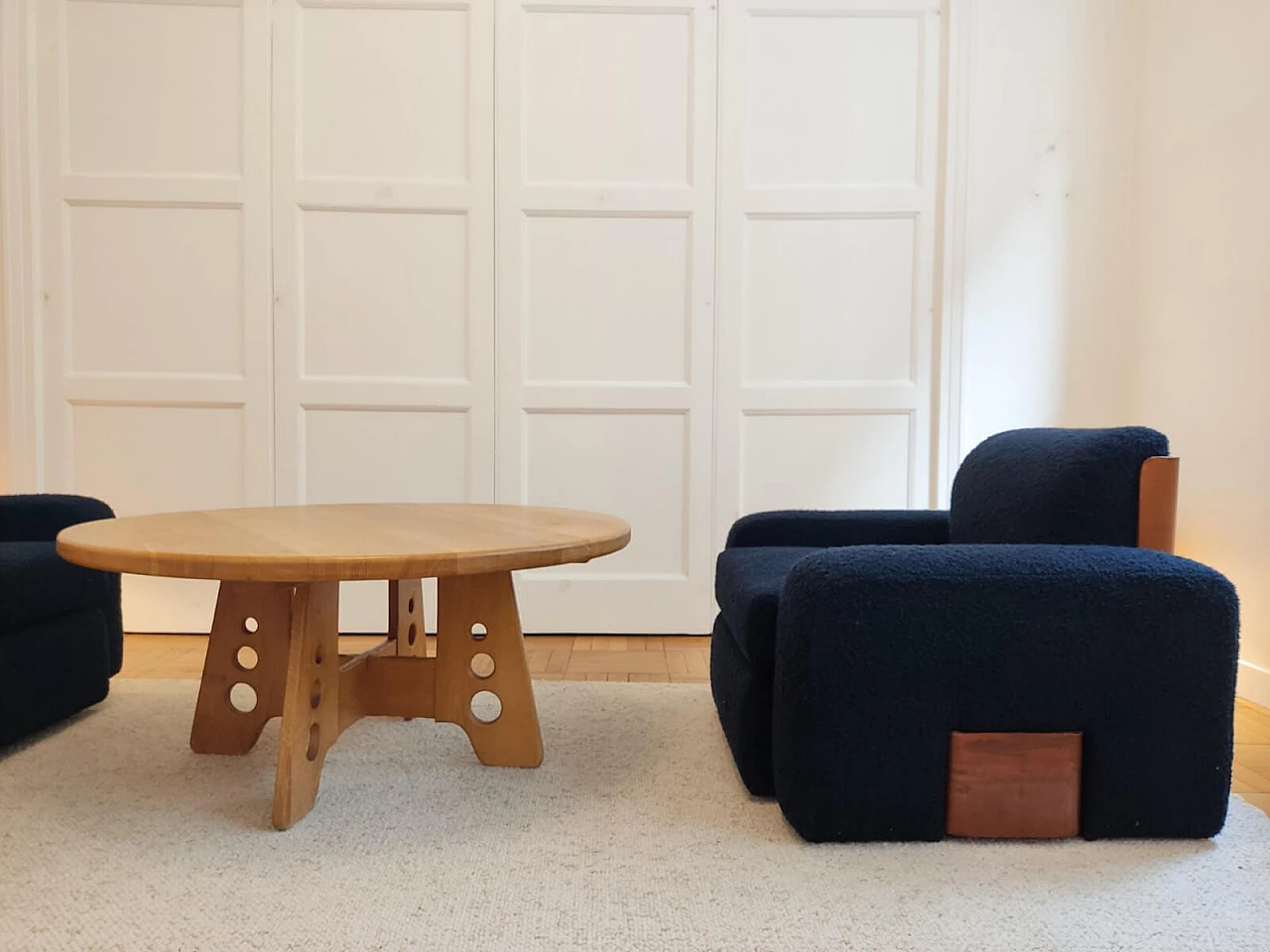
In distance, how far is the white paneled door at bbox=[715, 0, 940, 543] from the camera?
10.7ft

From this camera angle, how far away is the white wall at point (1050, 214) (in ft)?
10.7

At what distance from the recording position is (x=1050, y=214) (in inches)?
129

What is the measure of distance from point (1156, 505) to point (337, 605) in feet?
4.71

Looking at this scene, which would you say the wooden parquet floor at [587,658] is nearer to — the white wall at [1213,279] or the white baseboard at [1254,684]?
the white baseboard at [1254,684]

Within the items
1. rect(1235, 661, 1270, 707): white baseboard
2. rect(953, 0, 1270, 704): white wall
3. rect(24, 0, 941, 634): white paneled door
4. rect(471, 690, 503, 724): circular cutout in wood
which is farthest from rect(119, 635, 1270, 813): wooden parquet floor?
rect(953, 0, 1270, 704): white wall

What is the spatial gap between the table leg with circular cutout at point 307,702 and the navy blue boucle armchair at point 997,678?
0.78 metres

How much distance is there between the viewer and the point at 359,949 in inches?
47.8

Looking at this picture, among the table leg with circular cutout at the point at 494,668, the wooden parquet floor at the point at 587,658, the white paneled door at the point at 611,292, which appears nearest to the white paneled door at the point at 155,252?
the wooden parquet floor at the point at 587,658

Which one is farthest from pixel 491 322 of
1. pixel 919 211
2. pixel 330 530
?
pixel 330 530

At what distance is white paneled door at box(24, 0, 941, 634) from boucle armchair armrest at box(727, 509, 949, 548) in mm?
934

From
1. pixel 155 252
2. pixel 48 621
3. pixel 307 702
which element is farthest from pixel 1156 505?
pixel 155 252

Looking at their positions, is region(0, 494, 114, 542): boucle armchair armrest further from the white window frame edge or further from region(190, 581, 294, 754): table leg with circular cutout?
the white window frame edge

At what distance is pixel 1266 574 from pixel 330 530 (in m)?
2.27

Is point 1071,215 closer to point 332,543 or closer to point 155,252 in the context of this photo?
point 332,543
